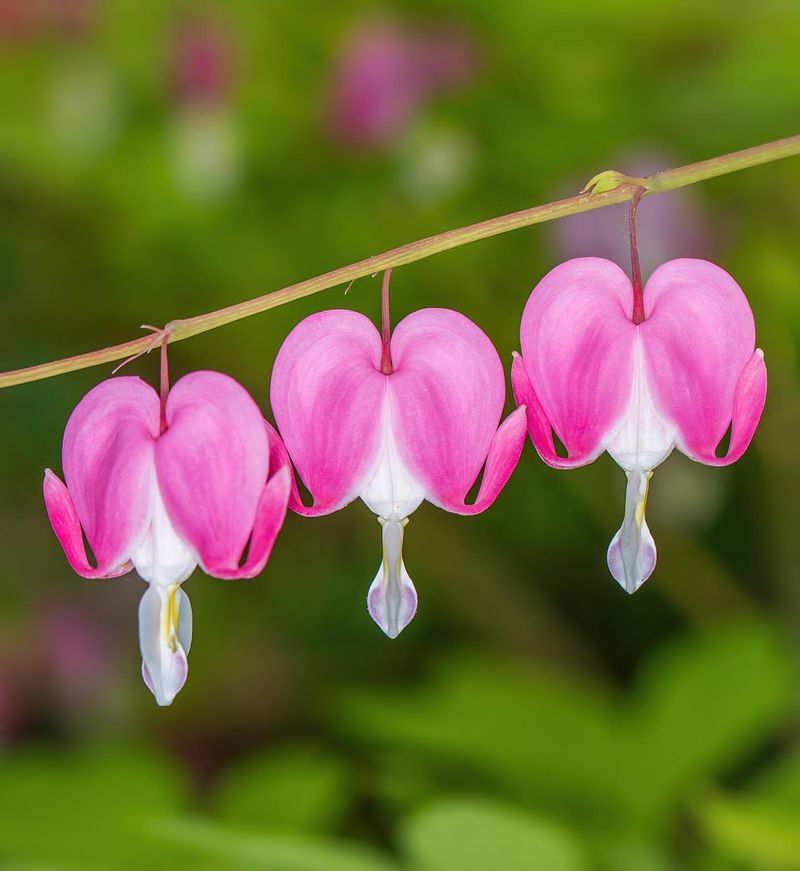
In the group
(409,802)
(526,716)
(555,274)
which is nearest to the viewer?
(555,274)

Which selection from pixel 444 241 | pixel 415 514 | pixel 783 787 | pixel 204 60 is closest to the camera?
pixel 444 241

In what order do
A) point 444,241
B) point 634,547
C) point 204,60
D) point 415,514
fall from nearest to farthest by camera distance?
point 444,241, point 634,547, point 204,60, point 415,514

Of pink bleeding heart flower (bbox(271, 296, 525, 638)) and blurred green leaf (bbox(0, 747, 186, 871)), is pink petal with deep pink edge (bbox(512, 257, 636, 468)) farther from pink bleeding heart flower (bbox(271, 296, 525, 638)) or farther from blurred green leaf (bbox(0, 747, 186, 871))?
blurred green leaf (bbox(0, 747, 186, 871))

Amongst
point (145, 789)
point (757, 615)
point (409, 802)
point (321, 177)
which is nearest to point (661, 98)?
point (321, 177)

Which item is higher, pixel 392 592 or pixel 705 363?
pixel 705 363

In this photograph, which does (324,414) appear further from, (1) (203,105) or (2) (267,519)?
(1) (203,105)

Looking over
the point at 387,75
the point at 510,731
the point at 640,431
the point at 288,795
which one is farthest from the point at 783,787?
the point at 387,75

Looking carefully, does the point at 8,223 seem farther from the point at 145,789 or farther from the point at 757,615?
the point at 757,615
